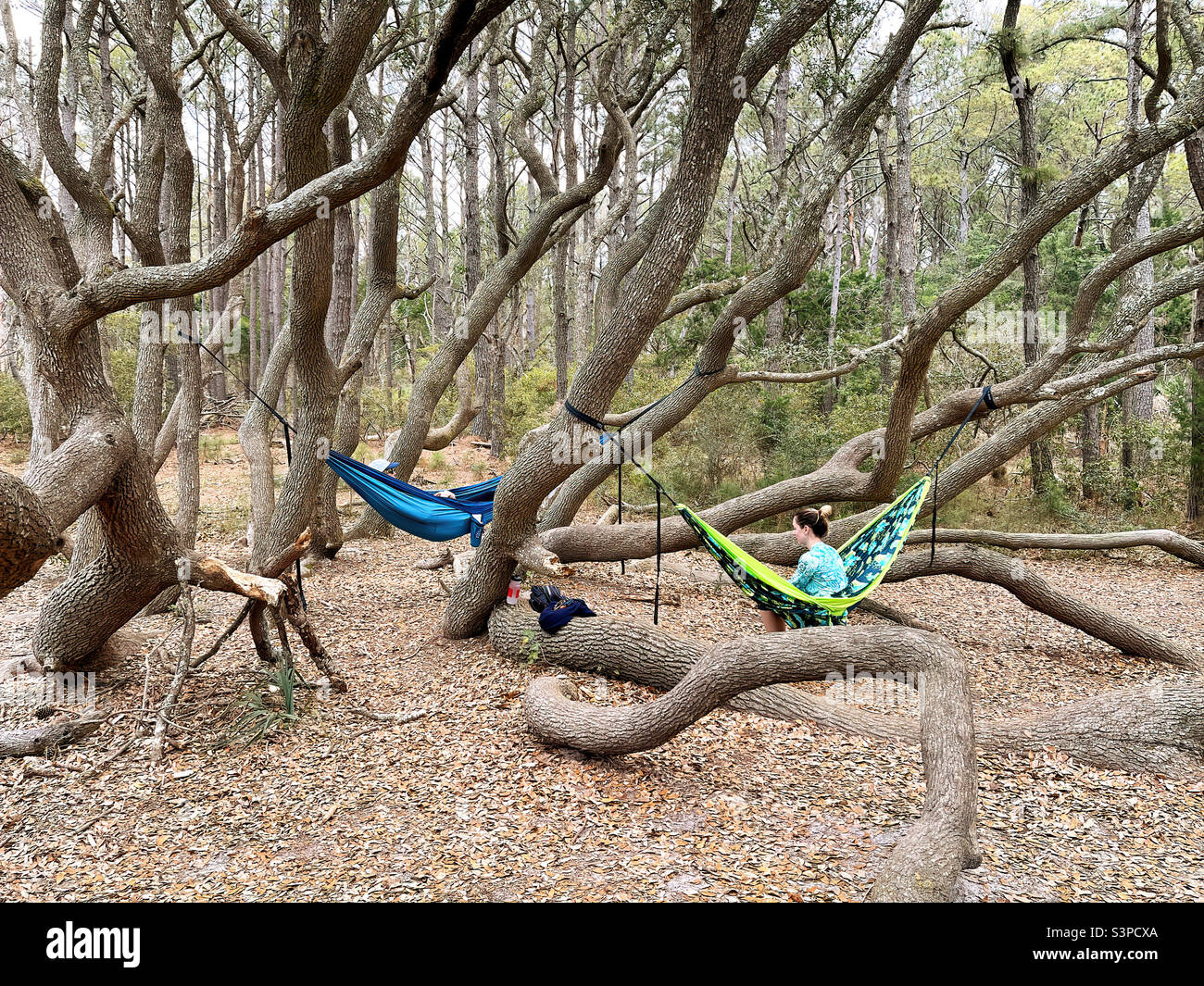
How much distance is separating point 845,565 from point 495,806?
1.99 m

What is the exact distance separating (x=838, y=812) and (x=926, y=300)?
13.7 meters

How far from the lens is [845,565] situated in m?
3.76

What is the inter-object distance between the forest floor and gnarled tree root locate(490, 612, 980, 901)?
0.54 ft

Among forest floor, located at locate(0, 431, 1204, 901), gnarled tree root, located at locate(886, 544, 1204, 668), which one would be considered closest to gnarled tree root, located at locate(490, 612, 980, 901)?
forest floor, located at locate(0, 431, 1204, 901)

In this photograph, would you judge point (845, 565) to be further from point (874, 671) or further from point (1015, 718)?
point (874, 671)

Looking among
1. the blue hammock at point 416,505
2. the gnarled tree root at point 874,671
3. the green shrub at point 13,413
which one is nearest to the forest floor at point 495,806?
the gnarled tree root at point 874,671

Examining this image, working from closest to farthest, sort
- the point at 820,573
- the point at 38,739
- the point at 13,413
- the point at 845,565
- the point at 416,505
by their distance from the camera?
the point at 38,739, the point at 820,573, the point at 845,565, the point at 416,505, the point at 13,413

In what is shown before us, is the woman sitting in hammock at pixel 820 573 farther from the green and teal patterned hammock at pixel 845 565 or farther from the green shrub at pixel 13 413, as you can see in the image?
the green shrub at pixel 13 413

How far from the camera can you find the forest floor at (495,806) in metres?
2.18

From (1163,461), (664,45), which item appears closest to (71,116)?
(664,45)

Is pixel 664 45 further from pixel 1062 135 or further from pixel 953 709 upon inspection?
pixel 1062 135

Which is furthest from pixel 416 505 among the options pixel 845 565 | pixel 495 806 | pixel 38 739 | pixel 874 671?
pixel 874 671

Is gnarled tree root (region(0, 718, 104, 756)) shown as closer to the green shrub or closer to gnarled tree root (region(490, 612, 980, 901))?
gnarled tree root (region(490, 612, 980, 901))

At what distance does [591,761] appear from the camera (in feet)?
9.43
